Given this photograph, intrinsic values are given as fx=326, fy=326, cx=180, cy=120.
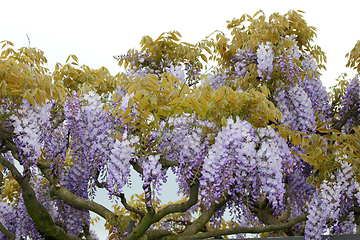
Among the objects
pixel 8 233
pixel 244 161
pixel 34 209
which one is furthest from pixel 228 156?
pixel 8 233

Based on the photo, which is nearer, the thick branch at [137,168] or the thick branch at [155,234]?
the thick branch at [137,168]

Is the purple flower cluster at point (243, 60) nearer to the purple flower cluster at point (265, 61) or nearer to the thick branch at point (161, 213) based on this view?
the purple flower cluster at point (265, 61)

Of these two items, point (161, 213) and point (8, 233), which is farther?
point (8, 233)

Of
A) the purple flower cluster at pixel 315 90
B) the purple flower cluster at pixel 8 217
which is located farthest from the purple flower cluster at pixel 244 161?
the purple flower cluster at pixel 8 217

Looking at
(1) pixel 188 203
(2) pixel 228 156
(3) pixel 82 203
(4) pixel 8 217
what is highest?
(4) pixel 8 217

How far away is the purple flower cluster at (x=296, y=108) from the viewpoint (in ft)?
13.3

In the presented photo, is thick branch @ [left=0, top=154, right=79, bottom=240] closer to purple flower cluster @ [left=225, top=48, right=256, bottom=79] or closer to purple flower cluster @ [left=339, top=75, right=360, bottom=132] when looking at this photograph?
purple flower cluster @ [left=225, top=48, right=256, bottom=79]

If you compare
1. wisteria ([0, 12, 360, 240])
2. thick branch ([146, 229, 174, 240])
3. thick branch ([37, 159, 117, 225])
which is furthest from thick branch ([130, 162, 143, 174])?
thick branch ([146, 229, 174, 240])

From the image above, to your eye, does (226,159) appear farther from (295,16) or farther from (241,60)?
(295,16)

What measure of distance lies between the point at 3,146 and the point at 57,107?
104 cm

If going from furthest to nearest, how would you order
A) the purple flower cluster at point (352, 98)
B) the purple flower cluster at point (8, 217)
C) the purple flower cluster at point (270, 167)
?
the purple flower cluster at point (8, 217) → the purple flower cluster at point (352, 98) → the purple flower cluster at point (270, 167)

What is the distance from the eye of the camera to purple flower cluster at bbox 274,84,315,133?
13.3ft

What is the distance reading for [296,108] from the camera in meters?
4.09

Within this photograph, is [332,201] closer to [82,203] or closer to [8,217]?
[82,203]
